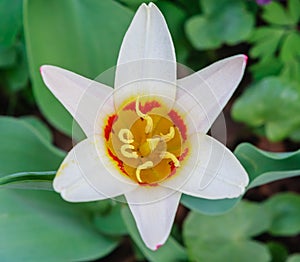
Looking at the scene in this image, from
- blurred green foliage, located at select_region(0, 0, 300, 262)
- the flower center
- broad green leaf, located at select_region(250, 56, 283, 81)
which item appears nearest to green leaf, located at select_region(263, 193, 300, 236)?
blurred green foliage, located at select_region(0, 0, 300, 262)

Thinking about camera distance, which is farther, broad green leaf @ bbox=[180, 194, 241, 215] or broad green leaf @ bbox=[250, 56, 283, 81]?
broad green leaf @ bbox=[250, 56, 283, 81]

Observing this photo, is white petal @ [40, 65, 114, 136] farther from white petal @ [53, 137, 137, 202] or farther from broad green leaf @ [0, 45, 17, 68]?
broad green leaf @ [0, 45, 17, 68]

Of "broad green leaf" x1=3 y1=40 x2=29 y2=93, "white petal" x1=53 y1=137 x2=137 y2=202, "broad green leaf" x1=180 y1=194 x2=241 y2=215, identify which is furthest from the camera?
"broad green leaf" x1=3 y1=40 x2=29 y2=93

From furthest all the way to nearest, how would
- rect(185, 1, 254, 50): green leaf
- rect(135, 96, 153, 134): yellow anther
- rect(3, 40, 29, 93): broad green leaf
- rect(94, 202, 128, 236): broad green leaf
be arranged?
rect(3, 40, 29, 93): broad green leaf → rect(185, 1, 254, 50): green leaf → rect(94, 202, 128, 236): broad green leaf → rect(135, 96, 153, 134): yellow anther

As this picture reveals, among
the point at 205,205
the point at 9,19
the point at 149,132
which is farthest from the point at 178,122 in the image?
the point at 9,19

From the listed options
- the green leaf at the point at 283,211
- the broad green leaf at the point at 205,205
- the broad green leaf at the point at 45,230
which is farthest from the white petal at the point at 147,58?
the green leaf at the point at 283,211

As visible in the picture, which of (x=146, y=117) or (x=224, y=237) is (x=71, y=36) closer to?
(x=146, y=117)

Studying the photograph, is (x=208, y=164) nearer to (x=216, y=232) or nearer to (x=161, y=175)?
(x=161, y=175)
